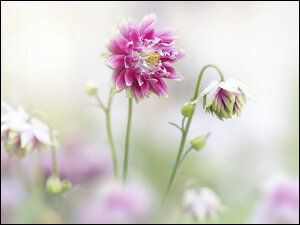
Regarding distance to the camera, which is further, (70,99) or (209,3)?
(209,3)

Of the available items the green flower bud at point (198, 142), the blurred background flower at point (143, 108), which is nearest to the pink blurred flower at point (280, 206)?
the blurred background flower at point (143, 108)

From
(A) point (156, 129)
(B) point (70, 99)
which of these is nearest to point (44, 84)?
(B) point (70, 99)

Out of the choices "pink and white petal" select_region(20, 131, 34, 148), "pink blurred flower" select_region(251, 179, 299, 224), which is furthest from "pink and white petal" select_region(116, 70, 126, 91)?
Result: "pink blurred flower" select_region(251, 179, 299, 224)

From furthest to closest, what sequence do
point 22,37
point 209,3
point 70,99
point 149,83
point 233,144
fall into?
point 209,3
point 233,144
point 70,99
point 22,37
point 149,83

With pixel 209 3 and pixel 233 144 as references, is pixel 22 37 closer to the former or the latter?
pixel 233 144

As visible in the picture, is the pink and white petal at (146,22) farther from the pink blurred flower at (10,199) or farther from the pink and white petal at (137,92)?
the pink blurred flower at (10,199)

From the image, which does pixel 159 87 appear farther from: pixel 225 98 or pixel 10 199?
pixel 10 199
